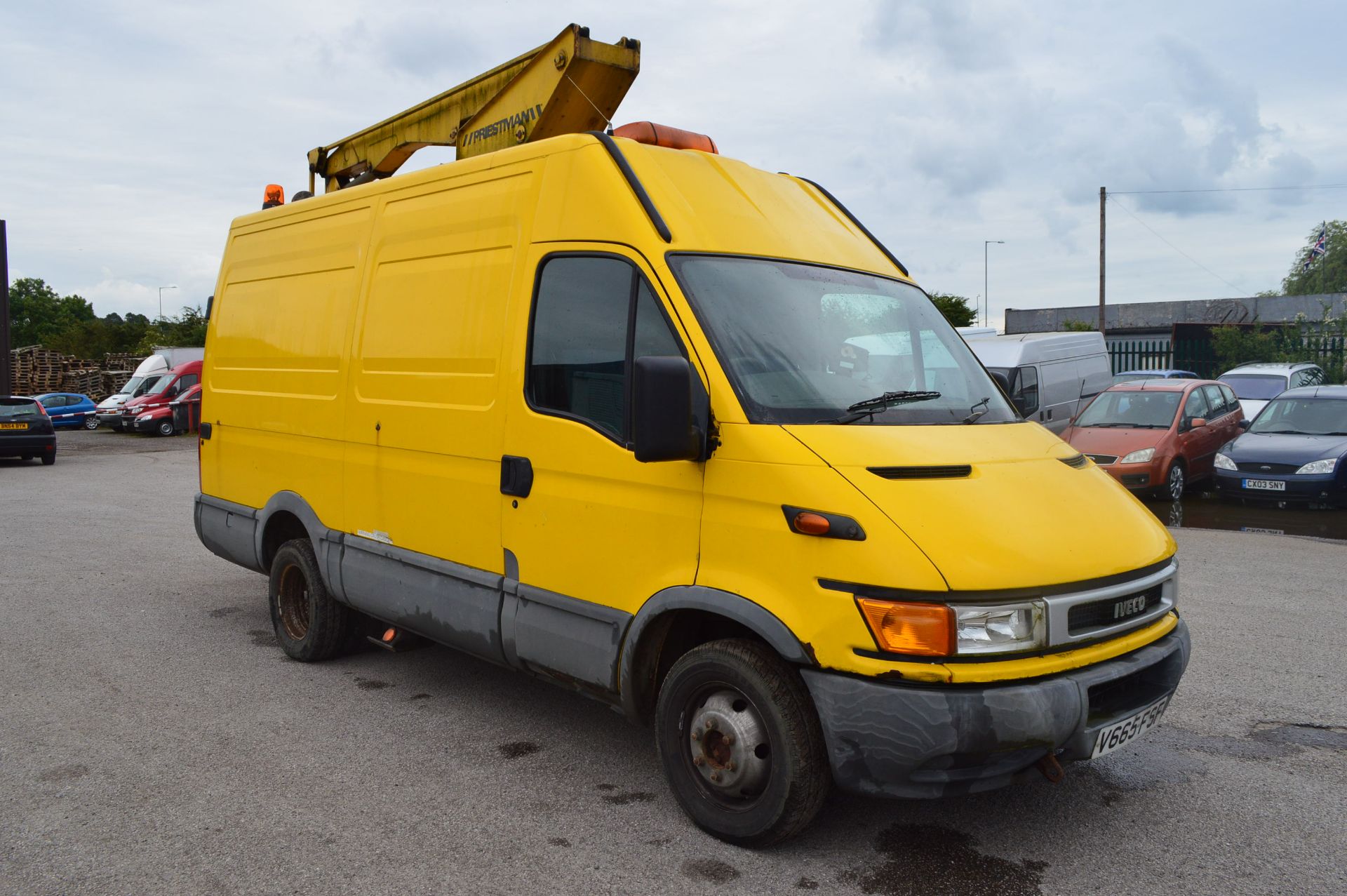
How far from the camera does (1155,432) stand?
13930 millimetres

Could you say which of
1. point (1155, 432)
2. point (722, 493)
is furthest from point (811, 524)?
point (1155, 432)

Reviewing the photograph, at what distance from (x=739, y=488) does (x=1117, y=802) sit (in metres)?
2.05

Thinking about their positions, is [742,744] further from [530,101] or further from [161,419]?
[161,419]

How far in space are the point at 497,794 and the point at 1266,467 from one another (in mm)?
11952

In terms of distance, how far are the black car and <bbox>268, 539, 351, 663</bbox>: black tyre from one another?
17.2 metres

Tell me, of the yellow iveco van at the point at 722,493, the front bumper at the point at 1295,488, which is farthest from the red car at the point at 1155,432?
the yellow iveco van at the point at 722,493

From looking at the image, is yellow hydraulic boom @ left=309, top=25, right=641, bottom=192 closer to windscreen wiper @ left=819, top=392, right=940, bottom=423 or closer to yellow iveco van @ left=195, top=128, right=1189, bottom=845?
yellow iveco van @ left=195, top=128, right=1189, bottom=845

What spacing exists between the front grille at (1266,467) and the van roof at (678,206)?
10165 mm

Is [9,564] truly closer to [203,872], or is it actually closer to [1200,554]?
[203,872]

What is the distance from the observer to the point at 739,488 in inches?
144

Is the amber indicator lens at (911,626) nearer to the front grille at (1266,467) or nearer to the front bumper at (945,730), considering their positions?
the front bumper at (945,730)

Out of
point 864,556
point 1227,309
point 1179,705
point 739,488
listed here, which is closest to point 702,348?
point 739,488

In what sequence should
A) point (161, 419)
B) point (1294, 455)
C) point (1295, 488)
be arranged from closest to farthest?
point (1295, 488), point (1294, 455), point (161, 419)

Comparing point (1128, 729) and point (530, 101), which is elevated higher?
point (530, 101)
